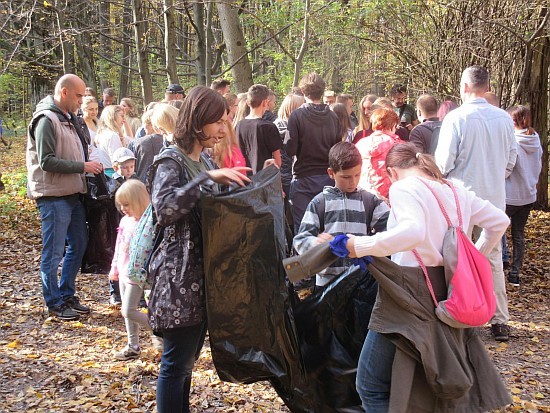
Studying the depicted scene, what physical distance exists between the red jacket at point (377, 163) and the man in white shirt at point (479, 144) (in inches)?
21.2

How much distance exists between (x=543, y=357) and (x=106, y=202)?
4499 millimetres

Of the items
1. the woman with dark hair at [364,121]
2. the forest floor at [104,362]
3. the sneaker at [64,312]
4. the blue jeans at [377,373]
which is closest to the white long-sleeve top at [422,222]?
the blue jeans at [377,373]

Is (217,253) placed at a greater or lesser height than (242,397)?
greater

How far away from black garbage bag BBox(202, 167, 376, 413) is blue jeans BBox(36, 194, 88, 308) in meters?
3.22

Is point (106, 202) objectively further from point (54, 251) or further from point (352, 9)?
point (352, 9)

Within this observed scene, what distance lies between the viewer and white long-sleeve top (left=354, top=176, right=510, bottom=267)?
276 centimetres

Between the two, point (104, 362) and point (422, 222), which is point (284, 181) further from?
point (422, 222)

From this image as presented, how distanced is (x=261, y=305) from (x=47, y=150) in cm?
337

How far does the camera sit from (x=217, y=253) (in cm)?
311

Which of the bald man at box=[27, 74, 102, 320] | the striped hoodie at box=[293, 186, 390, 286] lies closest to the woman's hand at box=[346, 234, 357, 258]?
the striped hoodie at box=[293, 186, 390, 286]

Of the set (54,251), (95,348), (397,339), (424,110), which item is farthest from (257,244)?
(424,110)

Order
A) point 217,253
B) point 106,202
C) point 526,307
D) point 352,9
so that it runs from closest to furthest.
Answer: point 217,253, point 106,202, point 526,307, point 352,9

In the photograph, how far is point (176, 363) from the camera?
3.24 m

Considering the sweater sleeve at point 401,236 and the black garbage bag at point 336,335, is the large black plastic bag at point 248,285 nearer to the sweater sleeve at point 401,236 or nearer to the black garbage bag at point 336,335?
the black garbage bag at point 336,335
